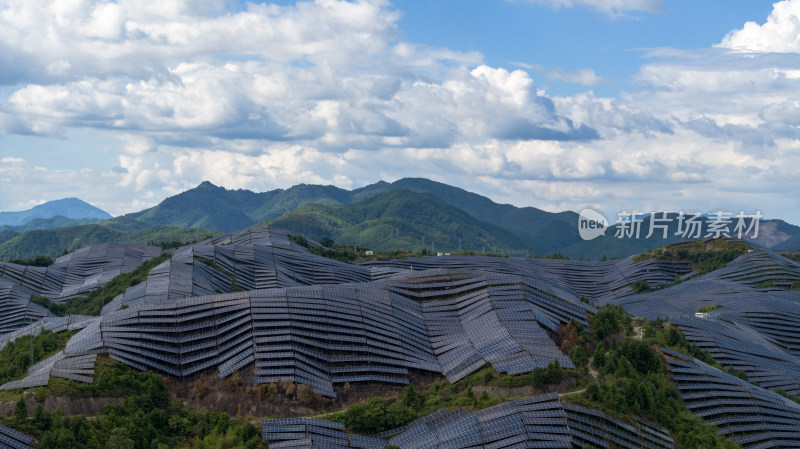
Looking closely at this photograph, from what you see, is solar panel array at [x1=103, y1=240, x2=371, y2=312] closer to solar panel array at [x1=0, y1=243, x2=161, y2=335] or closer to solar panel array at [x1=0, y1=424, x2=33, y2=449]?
solar panel array at [x1=0, y1=243, x2=161, y2=335]

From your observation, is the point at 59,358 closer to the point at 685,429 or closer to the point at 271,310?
the point at 271,310

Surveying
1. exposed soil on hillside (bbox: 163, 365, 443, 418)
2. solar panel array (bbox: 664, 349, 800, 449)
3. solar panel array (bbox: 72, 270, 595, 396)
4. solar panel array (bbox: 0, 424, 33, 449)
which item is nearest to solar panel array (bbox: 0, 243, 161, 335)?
solar panel array (bbox: 72, 270, 595, 396)

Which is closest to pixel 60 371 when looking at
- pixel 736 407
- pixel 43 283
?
pixel 736 407

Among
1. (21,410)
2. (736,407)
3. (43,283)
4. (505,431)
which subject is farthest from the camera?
(43,283)

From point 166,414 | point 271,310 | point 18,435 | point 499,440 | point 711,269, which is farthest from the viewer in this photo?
point 711,269

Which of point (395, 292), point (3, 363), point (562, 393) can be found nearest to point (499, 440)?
point (562, 393)

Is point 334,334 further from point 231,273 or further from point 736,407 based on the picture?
point 231,273

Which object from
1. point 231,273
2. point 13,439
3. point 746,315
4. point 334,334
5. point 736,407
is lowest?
point 13,439

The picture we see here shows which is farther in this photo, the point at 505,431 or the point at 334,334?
the point at 334,334
